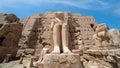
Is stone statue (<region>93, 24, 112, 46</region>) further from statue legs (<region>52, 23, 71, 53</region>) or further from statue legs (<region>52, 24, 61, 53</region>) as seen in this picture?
statue legs (<region>52, 24, 61, 53</region>)

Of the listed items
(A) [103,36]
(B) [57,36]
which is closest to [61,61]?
(B) [57,36]

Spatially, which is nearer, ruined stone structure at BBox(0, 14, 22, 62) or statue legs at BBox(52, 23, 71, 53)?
statue legs at BBox(52, 23, 71, 53)

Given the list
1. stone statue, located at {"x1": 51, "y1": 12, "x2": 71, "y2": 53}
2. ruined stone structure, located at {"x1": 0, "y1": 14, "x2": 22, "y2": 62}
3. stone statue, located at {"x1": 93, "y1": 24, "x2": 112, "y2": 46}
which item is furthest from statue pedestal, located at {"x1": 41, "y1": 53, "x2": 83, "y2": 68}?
ruined stone structure, located at {"x1": 0, "y1": 14, "x2": 22, "y2": 62}

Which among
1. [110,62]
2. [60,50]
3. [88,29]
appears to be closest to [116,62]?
[110,62]

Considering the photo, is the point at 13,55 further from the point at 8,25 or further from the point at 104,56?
the point at 104,56

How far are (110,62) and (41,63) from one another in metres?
2.80

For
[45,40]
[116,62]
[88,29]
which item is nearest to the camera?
[116,62]

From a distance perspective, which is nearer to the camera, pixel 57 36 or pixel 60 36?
pixel 57 36

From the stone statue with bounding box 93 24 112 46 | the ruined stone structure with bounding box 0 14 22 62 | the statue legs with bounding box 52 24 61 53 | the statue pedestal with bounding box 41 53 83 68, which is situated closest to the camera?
the statue pedestal with bounding box 41 53 83 68

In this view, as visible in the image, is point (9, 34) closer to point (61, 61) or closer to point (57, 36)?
point (57, 36)

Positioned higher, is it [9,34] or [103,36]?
[9,34]

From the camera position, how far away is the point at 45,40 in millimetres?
30766

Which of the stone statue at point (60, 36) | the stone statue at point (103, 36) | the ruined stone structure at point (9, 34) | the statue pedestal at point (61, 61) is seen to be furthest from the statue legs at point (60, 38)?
the ruined stone structure at point (9, 34)

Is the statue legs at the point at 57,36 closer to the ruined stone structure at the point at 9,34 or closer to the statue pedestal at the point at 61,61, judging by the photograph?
the statue pedestal at the point at 61,61
